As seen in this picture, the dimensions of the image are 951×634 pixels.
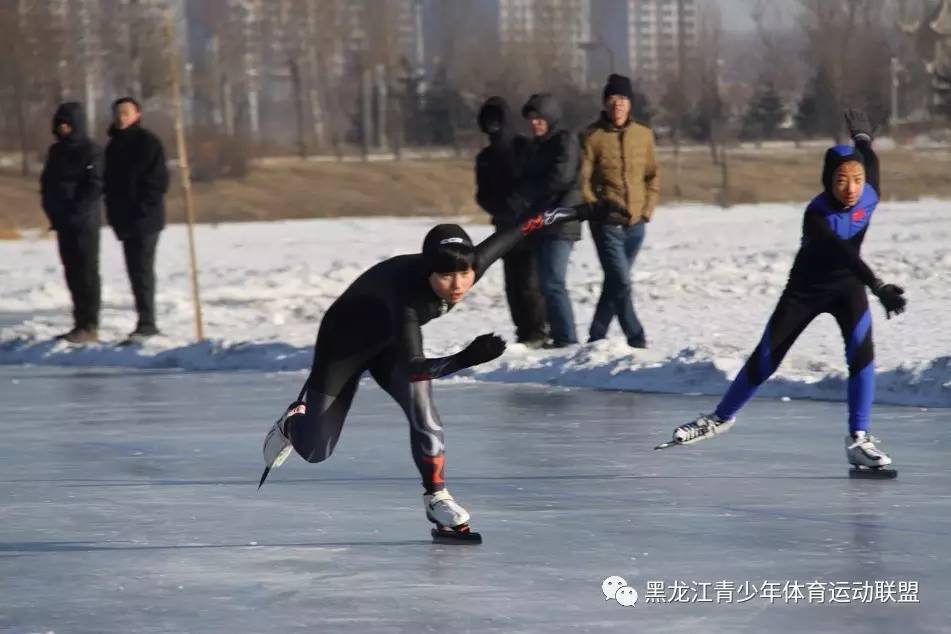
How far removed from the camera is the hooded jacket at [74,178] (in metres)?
15.2

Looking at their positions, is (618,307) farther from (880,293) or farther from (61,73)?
(61,73)

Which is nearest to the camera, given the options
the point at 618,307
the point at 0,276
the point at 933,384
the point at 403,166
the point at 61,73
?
the point at 933,384

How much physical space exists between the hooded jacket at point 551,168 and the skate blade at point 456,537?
6.24 meters

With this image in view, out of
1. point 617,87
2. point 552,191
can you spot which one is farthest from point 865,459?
point 552,191

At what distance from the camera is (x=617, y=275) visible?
42.4 ft

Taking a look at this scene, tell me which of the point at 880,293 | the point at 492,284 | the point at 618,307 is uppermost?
the point at 880,293

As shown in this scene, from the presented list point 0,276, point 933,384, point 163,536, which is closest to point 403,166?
point 0,276

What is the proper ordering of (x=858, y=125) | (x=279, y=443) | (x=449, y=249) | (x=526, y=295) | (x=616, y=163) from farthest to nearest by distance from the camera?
(x=526, y=295) < (x=616, y=163) < (x=858, y=125) < (x=279, y=443) < (x=449, y=249)

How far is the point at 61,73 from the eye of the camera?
69.9 metres

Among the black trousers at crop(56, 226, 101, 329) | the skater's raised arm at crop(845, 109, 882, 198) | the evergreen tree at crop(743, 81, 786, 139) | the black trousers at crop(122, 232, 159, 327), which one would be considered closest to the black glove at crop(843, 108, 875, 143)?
the skater's raised arm at crop(845, 109, 882, 198)

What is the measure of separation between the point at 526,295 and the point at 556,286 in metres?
0.38

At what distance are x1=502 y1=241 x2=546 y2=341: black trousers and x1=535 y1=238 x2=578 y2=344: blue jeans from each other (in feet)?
0.48

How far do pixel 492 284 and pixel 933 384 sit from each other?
427 inches

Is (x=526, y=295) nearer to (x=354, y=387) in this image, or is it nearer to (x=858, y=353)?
(x=858, y=353)
